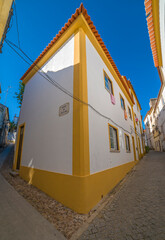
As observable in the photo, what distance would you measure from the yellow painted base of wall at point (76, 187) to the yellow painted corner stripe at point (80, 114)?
0.28m

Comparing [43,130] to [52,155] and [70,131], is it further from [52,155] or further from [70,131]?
[70,131]

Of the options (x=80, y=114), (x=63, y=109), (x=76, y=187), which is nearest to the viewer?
(x=76, y=187)

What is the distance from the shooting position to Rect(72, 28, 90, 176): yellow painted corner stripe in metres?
2.92

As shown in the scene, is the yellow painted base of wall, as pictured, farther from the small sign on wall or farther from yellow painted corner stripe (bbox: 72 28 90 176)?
the small sign on wall

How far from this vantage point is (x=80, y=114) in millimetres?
3279

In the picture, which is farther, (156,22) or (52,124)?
(52,124)

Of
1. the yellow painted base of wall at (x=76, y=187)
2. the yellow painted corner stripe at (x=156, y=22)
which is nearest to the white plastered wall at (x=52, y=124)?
the yellow painted base of wall at (x=76, y=187)

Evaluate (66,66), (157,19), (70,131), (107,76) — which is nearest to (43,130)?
(70,131)

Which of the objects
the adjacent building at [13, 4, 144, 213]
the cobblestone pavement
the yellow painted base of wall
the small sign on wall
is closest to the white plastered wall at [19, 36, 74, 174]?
the adjacent building at [13, 4, 144, 213]

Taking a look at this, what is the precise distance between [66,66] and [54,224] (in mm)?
5094

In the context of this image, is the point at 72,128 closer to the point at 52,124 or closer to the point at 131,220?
the point at 52,124

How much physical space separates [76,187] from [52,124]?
2.38 meters

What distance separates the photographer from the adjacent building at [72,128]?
9.82ft

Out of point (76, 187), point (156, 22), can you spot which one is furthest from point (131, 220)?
point (156, 22)
